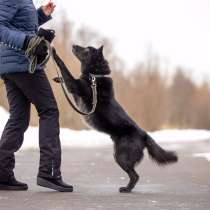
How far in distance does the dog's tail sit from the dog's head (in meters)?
0.84

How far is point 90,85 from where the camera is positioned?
700 cm

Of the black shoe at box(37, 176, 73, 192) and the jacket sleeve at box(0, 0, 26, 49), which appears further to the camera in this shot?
the black shoe at box(37, 176, 73, 192)

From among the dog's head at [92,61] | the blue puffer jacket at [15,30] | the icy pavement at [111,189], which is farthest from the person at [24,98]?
the dog's head at [92,61]

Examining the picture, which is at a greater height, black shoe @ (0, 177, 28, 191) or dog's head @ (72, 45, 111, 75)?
dog's head @ (72, 45, 111, 75)

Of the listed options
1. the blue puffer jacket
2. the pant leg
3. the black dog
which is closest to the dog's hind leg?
the black dog

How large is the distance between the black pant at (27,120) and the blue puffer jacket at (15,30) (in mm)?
106

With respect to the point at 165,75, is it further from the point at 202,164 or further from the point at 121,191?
the point at 121,191

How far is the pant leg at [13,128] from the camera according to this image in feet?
21.4

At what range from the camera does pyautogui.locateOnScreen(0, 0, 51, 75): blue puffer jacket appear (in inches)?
245

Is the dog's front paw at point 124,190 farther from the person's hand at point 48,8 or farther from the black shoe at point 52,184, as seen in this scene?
the person's hand at point 48,8

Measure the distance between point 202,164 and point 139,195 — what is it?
4037 mm

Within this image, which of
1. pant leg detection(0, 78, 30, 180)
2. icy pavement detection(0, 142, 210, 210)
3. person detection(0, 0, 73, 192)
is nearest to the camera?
icy pavement detection(0, 142, 210, 210)

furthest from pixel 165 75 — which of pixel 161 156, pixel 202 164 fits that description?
pixel 161 156

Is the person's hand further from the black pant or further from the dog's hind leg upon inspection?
the dog's hind leg
